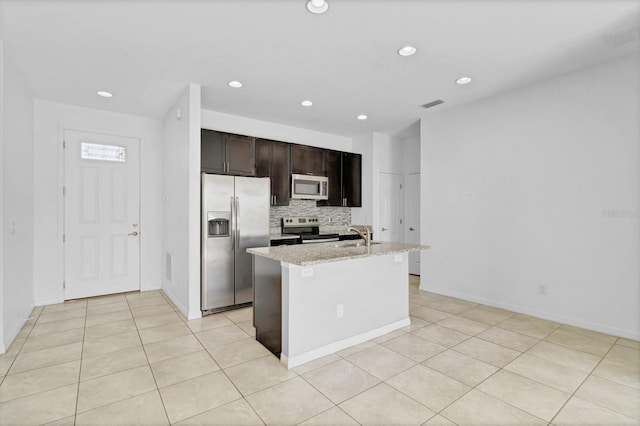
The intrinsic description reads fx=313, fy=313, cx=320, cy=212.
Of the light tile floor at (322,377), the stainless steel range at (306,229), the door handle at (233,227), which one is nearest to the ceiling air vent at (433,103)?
the stainless steel range at (306,229)

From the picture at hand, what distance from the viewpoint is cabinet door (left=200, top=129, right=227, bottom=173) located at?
4.10 meters

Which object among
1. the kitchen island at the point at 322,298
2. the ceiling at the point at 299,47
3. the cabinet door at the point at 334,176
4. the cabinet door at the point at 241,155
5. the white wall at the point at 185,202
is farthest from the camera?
the cabinet door at the point at 334,176

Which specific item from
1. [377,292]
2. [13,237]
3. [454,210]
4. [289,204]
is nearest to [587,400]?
[377,292]

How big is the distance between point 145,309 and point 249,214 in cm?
179

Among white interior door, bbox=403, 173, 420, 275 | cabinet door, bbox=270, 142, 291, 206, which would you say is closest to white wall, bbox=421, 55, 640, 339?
white interior door, bbox=403, 173, 420, 275

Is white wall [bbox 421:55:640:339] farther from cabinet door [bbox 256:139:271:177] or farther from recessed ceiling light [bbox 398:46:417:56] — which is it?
cabinet door [bbox 256:139:271:177]

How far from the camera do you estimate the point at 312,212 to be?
5762 millimetres

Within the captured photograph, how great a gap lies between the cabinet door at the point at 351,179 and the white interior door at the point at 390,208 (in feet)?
1.45

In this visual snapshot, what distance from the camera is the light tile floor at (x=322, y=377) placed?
6.32 feet

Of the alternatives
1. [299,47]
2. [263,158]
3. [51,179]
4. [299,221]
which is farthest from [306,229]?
[51,179]

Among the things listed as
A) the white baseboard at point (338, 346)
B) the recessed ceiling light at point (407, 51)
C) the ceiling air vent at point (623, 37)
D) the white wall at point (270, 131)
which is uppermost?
the ceiling air vent at point (623, 37)

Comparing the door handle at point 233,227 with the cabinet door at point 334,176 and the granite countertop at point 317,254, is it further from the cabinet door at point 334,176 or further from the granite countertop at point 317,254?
the cabinet door at point 334,176

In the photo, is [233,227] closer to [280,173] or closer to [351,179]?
[280,173]

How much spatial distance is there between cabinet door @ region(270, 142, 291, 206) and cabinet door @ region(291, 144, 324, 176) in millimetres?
148
